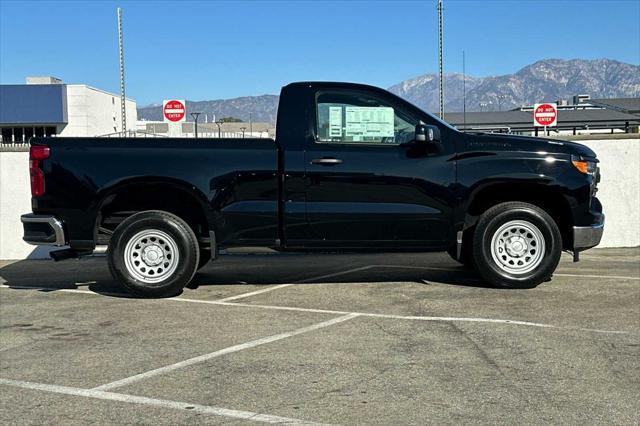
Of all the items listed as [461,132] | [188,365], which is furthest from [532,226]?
[188,365]

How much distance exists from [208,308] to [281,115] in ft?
6.92

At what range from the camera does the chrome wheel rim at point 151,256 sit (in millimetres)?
6883

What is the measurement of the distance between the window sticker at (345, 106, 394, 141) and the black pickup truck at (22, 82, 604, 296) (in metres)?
0.01

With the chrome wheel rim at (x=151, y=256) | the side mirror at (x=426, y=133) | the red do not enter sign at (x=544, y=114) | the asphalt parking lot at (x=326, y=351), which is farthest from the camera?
the red do not enter sign at (x=544, y=114)

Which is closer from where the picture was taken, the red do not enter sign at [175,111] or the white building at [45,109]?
the red do not enter sign at [175,111]

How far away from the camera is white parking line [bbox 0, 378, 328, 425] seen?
3.71 meters

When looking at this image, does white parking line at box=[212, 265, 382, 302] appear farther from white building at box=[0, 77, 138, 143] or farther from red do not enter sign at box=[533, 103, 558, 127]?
white building at box=[0, 77, 138, 143]

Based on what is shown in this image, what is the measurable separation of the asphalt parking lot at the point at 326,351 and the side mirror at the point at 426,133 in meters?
1.58

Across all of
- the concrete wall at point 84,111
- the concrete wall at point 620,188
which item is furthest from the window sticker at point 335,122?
the concrete wall at point 84,111

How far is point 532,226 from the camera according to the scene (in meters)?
7.04

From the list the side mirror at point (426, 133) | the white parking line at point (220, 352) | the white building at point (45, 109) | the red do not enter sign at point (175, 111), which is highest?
the white building at point (45, 109)

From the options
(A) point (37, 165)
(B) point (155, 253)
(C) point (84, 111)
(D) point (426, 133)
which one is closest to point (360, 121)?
(D) point (426, 133)

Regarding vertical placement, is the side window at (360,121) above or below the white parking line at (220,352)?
above

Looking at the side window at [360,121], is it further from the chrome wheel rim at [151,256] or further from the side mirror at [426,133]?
the chrome wheel rim at [151,256]
